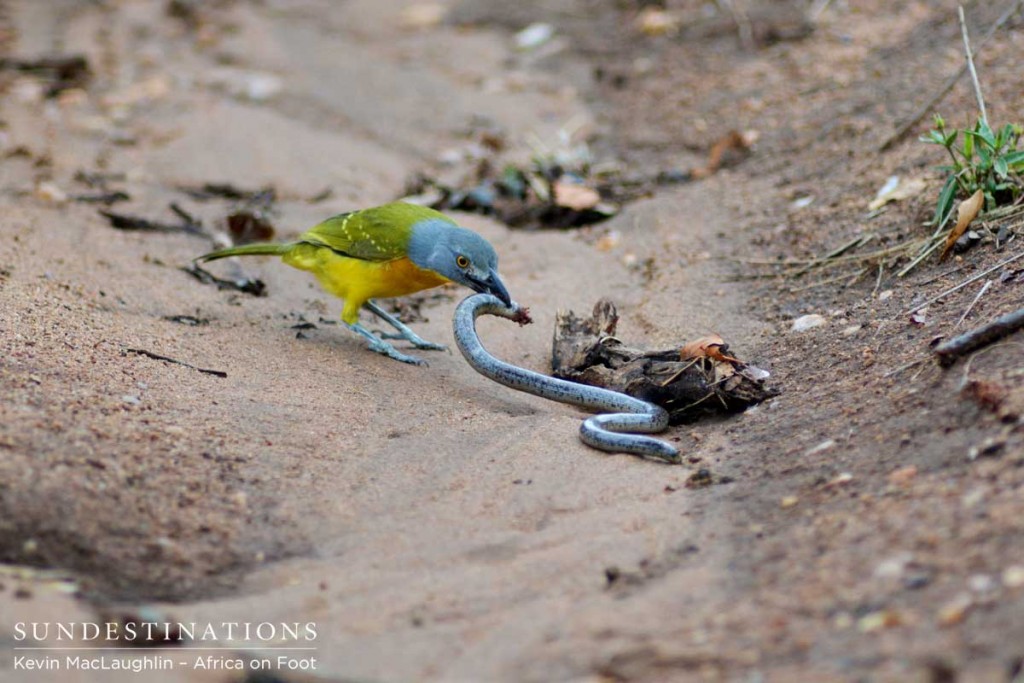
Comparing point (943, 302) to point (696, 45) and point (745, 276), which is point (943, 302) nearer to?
point (745, 276)

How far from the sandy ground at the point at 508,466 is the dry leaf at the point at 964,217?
37cm

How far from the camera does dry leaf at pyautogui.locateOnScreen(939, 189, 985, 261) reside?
4.38 m

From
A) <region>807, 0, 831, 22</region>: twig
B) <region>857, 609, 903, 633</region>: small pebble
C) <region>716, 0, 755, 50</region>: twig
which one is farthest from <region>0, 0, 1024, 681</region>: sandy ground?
<region>716, 0, 755, 50</region>: twig

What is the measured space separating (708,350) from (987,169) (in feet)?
5.26

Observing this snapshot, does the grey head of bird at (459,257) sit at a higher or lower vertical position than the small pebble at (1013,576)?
lower

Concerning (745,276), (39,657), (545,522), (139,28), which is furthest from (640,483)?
(139,28)

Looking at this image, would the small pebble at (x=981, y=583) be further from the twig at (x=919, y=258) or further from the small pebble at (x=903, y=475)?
the twig at (x=919, y=258)

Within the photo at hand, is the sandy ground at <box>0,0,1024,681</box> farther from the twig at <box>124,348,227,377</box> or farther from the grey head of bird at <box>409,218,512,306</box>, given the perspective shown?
the grey head of bird at <box>409,218,512,306</box>

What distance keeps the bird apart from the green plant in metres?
1.99

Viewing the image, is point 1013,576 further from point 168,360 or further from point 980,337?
point 168,360

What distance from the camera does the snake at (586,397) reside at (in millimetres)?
3615

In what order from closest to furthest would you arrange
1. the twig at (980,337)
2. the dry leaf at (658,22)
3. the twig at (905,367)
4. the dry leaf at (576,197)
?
1. the twig at (980,337)
2. the twig at (905,367)
3. the dry leaf at (576,197)
4. the dry leaf at (658,22)

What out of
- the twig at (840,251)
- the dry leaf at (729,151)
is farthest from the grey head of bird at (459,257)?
the dry leaf at (729,151)

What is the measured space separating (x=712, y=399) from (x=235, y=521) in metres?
→ 1.84
